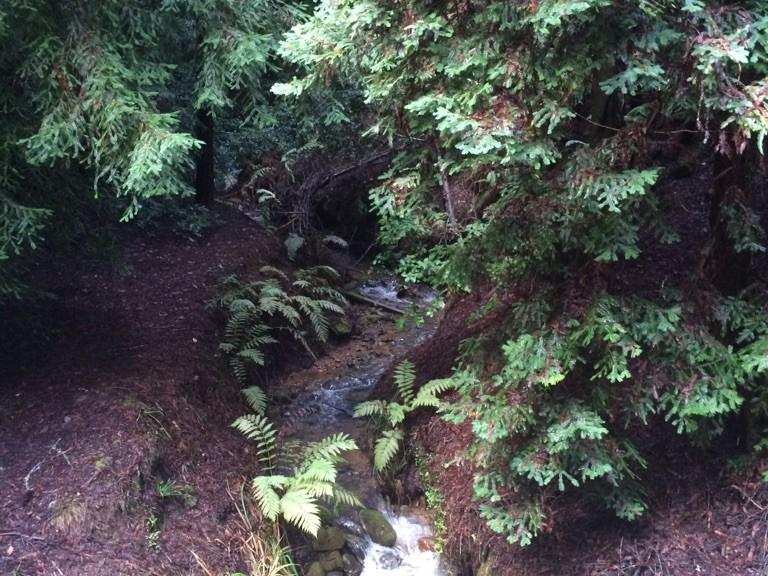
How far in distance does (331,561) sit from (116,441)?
2245 mm

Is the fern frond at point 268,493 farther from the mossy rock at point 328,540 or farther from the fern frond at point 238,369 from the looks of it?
the fern frond at point 238,369

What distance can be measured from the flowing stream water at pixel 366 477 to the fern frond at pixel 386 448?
34cm

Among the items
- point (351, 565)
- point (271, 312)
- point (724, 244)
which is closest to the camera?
point (724, 244)

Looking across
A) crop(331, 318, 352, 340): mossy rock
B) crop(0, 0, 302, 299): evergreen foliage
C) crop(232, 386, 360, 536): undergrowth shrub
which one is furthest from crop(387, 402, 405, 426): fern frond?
crop(0, 0, 302, 299): evergreen foliage

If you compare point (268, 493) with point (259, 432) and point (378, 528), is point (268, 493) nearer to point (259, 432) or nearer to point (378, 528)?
point (259, 432)

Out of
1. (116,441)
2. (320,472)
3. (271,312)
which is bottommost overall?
(320,472)

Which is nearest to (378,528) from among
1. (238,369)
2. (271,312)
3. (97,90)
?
(238,369)

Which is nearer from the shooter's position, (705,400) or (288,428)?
(705,400)

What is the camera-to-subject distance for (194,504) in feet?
18.6

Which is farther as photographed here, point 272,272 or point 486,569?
point 272,272

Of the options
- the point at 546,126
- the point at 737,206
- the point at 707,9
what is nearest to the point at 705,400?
the point at 737,206

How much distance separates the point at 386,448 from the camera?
6699 millimetres

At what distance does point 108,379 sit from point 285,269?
4.59 meters

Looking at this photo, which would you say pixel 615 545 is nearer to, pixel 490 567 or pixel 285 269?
pixel 490 567
